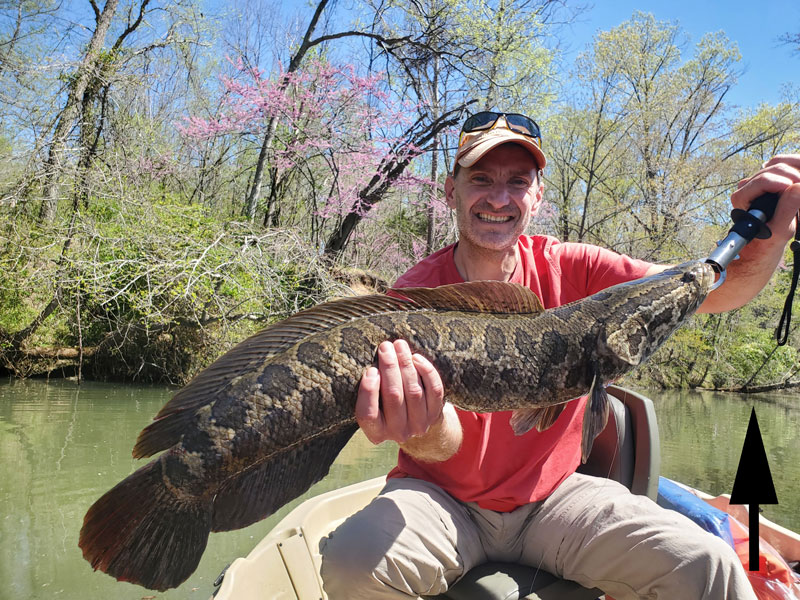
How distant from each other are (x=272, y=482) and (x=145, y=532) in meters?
0.42

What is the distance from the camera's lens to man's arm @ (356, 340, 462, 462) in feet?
6.56

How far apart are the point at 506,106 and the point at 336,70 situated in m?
6.80

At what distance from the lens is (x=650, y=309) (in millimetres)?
2266

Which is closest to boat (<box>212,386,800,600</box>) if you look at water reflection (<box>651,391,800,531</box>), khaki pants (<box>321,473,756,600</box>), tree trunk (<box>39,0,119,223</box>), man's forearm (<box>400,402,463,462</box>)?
khaki pants (<box>321,473,756,600</box>)

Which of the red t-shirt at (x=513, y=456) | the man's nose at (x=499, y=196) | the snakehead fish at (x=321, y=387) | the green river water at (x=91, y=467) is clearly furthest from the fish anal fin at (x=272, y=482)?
the green river water at (x=91, y=467)

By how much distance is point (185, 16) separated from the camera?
631 inches

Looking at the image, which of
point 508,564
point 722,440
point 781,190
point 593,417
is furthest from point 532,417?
point 722,440

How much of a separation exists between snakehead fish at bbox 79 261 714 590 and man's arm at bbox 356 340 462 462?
45 mm

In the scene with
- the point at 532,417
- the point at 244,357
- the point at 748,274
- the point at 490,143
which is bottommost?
the point at 532,417

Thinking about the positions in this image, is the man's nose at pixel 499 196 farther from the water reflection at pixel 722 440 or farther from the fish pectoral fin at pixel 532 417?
the water reflection at pixel 722 440

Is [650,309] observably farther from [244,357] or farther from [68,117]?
[68,117]

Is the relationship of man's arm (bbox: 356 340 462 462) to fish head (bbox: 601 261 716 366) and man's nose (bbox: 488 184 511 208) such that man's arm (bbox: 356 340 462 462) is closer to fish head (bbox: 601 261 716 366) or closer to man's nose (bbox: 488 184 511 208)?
fish head (bbox: 601 261 716 366)

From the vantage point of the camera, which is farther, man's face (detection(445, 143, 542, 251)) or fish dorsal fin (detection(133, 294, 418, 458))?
man's face (detection(445, 143, 542, 251))

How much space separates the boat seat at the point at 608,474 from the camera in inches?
94.0
